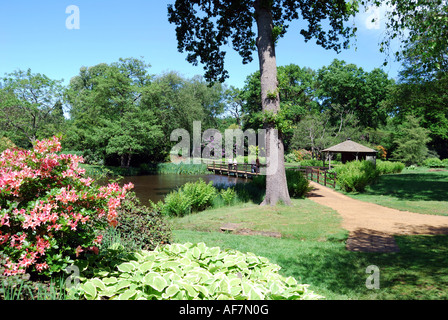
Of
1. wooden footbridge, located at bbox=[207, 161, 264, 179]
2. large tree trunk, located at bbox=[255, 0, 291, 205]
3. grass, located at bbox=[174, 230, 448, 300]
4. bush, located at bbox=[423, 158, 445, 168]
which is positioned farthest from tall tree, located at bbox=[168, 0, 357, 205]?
bush, located at bbox=[423, 158, 445, 168]

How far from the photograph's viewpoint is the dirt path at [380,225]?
6668 millimetres

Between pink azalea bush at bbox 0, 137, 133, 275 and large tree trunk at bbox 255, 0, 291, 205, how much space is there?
29.9 feet

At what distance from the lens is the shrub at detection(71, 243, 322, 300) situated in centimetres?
312

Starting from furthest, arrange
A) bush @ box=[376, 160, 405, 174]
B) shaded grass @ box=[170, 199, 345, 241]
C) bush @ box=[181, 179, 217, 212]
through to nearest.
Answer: bush @ box=[376, 160, 405, 174] → bush @ box=[181, 179, 217, 212] → shaded grass @ box=[170, 199, 345, 241]

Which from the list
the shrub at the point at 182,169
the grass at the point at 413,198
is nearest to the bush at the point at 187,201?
the grass at the point at 413,198

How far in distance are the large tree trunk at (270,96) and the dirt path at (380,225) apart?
2.37m

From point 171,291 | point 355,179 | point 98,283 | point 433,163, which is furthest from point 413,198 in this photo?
point 433,163

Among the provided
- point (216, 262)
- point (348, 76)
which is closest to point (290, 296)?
point (216, 262)

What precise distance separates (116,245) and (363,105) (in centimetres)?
5301

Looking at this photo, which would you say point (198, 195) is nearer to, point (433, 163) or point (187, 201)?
point (187, 201)

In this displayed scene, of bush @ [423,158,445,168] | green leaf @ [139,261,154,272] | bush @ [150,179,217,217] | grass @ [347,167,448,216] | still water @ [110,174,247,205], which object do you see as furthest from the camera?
bush @ [423,158,445,168]

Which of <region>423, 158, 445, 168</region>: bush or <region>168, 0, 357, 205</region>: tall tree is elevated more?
<region>168, 0, 357, 205</region>: tall tree

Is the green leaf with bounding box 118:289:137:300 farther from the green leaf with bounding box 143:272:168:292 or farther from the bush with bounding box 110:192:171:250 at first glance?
the bush with bounding box 110:192:171:250

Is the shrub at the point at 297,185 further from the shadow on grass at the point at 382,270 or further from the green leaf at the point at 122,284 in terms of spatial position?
the green leaf at the point at 122,284
